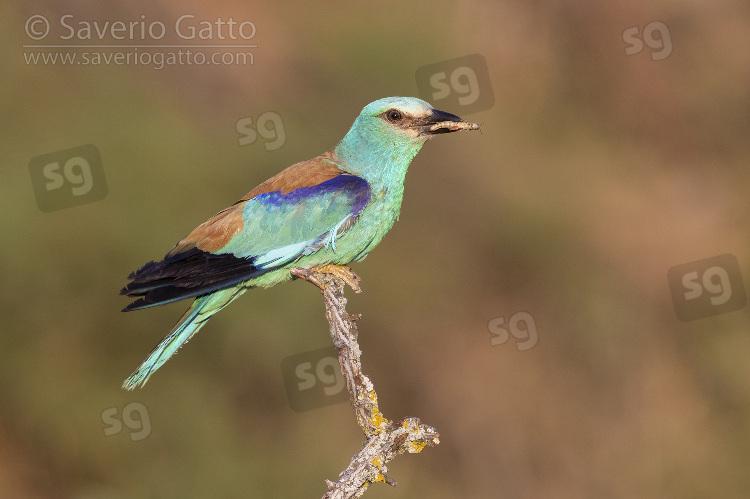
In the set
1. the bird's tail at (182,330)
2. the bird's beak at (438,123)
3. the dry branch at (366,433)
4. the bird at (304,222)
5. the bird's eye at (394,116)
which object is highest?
the bird's eye at (394,116)

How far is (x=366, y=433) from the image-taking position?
371 centimetres

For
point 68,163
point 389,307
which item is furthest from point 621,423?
point 68,163

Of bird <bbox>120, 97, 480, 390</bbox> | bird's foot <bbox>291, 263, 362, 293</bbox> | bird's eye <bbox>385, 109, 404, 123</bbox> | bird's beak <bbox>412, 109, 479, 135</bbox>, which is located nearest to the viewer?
bird <bbox>120, 97, 480, 390</bbox>

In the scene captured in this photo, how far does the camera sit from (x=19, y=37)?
8.59 m

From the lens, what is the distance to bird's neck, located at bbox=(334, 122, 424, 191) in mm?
4984

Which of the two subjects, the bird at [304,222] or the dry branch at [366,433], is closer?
the dry branch at [366,433]

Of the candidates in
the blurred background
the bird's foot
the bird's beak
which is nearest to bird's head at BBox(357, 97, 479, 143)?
the bird's beak

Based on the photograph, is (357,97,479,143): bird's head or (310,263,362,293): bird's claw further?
(357,97,479,143): bird's head

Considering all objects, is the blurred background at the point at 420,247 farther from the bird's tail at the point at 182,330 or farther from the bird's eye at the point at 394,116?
the bird's eye at the point at 394,116

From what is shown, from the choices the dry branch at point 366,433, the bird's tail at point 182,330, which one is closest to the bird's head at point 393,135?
the bird's tail at point 182,330

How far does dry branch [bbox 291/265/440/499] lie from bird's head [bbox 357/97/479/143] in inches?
53.1

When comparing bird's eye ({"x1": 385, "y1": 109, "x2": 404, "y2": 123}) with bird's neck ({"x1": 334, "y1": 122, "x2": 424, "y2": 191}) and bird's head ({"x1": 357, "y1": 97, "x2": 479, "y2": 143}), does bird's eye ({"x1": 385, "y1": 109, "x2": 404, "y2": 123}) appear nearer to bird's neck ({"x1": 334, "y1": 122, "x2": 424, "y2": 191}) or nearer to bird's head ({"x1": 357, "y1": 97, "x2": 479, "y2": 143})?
bird's head ({"x1": 357, "y1": 97, "x2": 479, "y2": 143})

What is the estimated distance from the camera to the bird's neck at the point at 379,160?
4984mm

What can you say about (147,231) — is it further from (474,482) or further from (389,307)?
(474,482)
